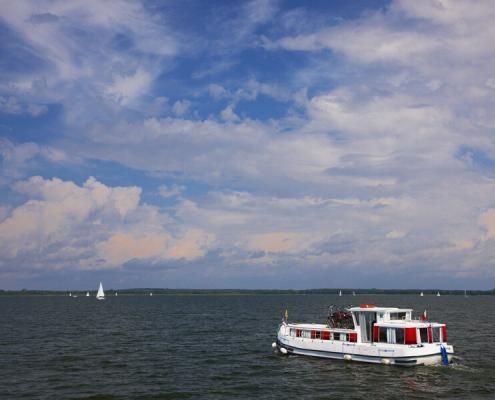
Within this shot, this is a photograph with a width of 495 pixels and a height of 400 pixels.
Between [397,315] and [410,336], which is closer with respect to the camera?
[410,336]

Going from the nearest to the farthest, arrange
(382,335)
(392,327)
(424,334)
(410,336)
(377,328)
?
(410,336) < (392,327) < (424,334) < (382,335) < (377,328)

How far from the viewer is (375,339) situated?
174 ft

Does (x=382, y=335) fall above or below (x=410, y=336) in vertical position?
below

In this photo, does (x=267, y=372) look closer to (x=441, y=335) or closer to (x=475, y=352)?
(x=441, y=335)

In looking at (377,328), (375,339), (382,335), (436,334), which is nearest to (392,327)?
(382,335)

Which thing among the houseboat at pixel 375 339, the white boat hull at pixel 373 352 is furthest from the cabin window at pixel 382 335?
the white boat hull at pixel 373 352

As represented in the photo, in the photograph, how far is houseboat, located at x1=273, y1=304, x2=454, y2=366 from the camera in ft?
165

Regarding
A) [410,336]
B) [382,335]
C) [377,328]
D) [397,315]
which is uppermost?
[397,315]

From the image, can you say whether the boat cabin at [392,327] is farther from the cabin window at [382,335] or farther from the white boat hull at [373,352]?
the white boat hull at [373,352]

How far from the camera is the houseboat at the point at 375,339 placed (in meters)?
50.4

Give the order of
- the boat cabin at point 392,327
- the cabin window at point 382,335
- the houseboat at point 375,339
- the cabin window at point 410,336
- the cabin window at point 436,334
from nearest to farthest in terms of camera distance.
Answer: the cabin window at point 410,336 < the houseboat at point 375,339 < the boat cabin at point 392,327 < the cabin window at point 382,335 < the cabin window at point 436,334

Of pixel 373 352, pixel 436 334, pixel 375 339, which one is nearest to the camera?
pixel 373 352

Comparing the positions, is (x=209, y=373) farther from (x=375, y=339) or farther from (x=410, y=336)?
(x=410, y=336)

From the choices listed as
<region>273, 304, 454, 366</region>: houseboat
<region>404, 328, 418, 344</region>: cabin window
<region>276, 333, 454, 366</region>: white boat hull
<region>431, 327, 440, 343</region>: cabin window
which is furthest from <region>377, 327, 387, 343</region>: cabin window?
<region>431, 327, 440, 343</region>: cabin window
